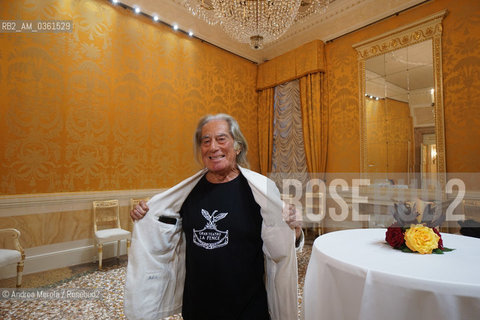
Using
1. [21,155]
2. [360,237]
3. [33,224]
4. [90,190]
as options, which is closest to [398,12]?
[360,237]

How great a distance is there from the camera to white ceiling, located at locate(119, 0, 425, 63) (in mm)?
4792

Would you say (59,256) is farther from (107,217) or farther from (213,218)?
(213,218)

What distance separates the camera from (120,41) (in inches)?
179

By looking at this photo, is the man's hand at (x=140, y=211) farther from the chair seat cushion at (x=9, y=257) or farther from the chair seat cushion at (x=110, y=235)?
the chair seat cushion at (x=110, y=235)

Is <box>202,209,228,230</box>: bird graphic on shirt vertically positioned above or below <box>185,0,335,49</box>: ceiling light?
below

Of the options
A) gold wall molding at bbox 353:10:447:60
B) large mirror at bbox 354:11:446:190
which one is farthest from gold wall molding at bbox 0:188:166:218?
gold wall molding at bbox 353:10:447:60

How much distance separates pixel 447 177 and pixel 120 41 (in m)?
5.76

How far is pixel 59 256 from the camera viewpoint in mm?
3877

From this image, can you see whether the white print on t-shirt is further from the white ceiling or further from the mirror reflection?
the white ceiling

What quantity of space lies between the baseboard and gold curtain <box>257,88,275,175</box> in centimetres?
381

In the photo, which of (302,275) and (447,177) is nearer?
(302,275)

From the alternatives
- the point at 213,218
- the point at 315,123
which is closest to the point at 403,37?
the point at 315,123

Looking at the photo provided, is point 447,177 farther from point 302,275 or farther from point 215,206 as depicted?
point 215,206

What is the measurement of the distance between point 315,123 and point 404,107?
164 centimetres
